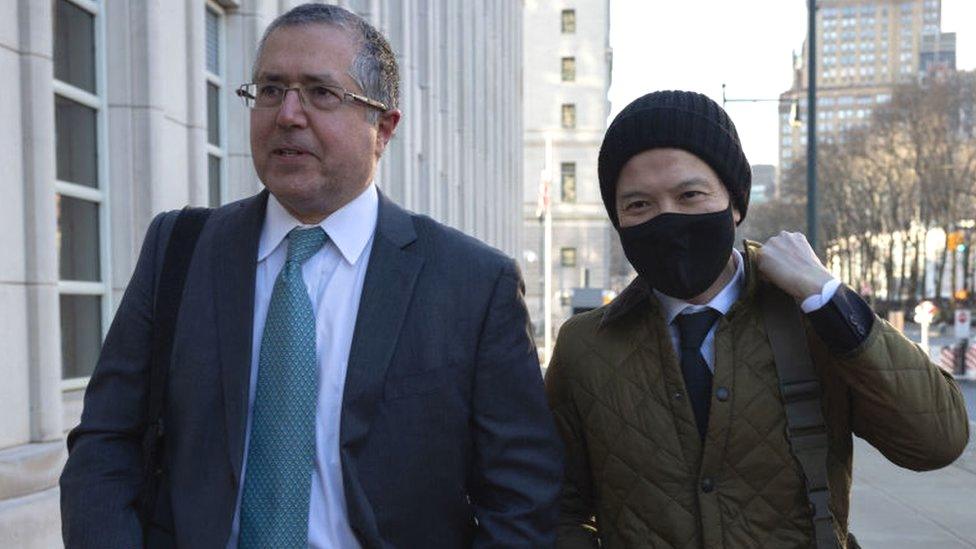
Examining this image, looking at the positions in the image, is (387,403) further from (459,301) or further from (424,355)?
(459,301)

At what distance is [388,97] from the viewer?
2562mm

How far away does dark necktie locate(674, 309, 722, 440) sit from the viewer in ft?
8.44

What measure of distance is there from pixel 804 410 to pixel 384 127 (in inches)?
47.1

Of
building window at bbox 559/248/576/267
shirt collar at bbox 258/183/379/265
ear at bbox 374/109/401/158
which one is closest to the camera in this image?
shirt collar at bbox 258/183/379/265

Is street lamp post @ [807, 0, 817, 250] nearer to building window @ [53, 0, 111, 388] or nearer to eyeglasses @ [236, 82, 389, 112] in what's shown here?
building window @ [53, 0, 111, 388]

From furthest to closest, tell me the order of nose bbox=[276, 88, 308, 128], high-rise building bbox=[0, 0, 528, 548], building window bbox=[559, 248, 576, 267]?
building window bbox=[559, 248, 576, 267] → high-rise building bbox=[0, 0, 528, 548] → nose bbox=[276, 88, 308, 128]

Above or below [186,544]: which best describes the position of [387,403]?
above

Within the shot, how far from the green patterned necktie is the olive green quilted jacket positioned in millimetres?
739

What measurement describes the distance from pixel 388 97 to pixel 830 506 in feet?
4.66

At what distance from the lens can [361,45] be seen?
96.4 inches

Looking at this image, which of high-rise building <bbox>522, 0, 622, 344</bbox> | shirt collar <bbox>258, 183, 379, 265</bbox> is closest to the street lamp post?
shirt collar <bbox>258, 183, 379, 265</bbox>

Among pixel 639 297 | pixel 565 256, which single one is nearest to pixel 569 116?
pixel 565 256

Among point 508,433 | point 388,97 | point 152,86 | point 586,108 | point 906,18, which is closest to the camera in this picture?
point 508,433

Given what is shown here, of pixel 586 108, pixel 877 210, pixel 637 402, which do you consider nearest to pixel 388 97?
pixel 637 402
